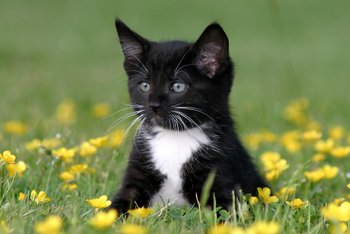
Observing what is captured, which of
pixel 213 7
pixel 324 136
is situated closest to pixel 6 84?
pixel 324 136

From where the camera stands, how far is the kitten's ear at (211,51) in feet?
12.7

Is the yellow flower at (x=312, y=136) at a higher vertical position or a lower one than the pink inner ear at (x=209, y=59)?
lower

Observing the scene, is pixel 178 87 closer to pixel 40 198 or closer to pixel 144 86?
pixel 144 86

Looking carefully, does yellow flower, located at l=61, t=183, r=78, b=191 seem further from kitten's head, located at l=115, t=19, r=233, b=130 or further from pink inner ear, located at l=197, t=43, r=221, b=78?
pink inner ear, located at l=197, t=43, r=221, b=78

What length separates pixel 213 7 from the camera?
18953mm

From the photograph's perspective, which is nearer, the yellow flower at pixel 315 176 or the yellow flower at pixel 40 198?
the yellow flower at pixel 40 198

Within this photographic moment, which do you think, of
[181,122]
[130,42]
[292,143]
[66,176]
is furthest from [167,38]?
[181,122]

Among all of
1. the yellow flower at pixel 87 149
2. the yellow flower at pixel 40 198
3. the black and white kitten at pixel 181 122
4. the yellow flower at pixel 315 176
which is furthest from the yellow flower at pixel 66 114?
the yellow flower at pixel 40 198

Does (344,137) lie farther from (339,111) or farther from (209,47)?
(209,47)

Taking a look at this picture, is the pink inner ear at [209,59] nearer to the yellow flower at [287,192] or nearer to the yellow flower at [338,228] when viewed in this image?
the yellow flower at [287,192]

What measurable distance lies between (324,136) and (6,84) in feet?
14.5

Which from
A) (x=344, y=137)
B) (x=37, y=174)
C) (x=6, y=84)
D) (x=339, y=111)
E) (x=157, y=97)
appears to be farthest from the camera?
(x=6, y=84)

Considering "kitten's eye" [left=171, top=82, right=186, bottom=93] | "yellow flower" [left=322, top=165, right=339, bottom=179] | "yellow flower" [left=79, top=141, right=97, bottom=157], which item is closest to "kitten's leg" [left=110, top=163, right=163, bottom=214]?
"kitten's eye" [left=171, top=82, right=186, bottom=93]

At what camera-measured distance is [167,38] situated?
8.05 metres
